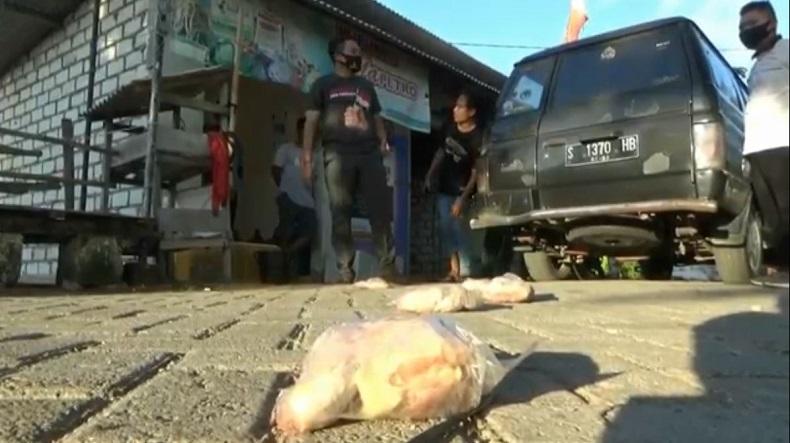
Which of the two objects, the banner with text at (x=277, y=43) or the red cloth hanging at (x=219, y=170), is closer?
the red cloth hanging at (x=219, y=170)

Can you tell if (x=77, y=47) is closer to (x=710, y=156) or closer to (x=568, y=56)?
(x=568, y=56)

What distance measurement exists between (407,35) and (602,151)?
5671 millimetres

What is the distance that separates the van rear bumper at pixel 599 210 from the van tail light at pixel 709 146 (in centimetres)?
23

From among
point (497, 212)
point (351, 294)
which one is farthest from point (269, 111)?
point (351, 294)

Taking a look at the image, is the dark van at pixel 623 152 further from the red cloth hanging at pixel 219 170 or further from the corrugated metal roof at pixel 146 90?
the corrugated metal roof at pixel 146 90

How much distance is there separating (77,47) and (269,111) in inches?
109

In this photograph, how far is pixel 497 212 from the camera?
5582 millimetres

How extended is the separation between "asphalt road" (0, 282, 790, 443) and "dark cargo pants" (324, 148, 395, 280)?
9.02 feet

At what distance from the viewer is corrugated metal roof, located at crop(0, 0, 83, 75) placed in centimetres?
946

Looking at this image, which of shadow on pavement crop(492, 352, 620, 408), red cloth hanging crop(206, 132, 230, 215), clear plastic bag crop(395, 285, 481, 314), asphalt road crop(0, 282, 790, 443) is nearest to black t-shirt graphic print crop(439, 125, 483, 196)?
red cloth hanging crop(206, 132, 230, 215)

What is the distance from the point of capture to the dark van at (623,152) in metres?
4.38

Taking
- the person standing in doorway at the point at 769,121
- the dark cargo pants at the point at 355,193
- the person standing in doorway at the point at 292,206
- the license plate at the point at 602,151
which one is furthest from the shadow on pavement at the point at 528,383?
the person standing in doorway at the point at 292,206

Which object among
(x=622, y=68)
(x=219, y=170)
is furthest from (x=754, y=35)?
(x=219, y=170)

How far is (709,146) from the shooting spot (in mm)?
4332
